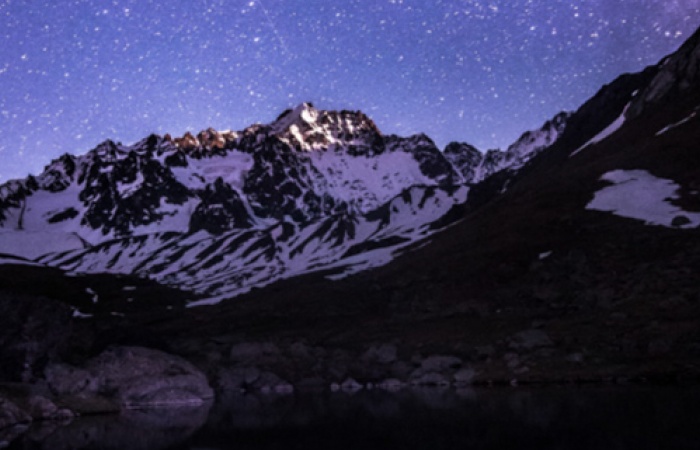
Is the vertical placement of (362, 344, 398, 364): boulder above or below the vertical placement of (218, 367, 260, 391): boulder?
below

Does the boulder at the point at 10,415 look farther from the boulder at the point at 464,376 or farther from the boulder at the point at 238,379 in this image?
the boulder at the point at 464,376

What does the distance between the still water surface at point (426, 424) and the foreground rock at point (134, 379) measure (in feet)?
20.3

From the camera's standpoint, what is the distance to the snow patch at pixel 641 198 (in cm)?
9971

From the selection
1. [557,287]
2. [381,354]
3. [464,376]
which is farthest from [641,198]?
[464,376]

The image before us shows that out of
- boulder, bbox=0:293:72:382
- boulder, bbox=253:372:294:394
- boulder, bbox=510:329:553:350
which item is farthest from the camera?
boulder, bbox=253:372:294:394

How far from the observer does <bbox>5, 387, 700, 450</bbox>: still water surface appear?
2541 cm

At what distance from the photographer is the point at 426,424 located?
31.9 m

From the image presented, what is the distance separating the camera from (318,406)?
4500cm

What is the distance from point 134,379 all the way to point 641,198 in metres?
89.5

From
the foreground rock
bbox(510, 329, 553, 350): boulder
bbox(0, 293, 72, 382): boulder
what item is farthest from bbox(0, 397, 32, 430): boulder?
bbox(510, 329, 553, 350): boulder

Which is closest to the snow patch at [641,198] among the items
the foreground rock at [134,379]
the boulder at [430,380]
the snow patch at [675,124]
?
the snow patch at [675,124]

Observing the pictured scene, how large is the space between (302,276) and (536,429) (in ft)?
517

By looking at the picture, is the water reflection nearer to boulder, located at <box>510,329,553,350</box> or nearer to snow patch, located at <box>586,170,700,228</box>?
boulder, located at <box>510,329,553,350</box>

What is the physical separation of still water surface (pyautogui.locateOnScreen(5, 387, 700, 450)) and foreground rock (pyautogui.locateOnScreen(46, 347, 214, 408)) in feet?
20.3
